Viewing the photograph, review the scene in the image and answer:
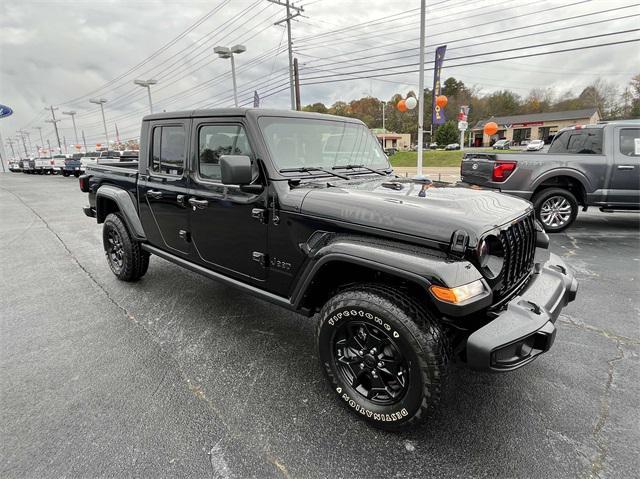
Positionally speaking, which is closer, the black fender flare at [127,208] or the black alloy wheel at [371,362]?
the black alloy wheel at [371,362]

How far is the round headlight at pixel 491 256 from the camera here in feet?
6.31

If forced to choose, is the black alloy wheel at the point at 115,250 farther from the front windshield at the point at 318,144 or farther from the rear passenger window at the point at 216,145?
the front windshield at the point at 318,144

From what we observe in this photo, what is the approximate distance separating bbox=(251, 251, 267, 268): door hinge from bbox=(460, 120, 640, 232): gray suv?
556cm

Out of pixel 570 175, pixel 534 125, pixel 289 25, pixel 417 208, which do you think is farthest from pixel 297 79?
pixel 534 125

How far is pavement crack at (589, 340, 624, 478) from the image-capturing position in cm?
190

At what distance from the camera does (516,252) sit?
2.22 meters

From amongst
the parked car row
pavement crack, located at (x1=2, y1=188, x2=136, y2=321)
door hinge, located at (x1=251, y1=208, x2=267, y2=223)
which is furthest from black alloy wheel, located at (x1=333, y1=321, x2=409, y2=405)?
the parked car row

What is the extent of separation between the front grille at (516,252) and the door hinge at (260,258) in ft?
5.05

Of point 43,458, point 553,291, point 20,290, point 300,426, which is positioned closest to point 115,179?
point 20,290

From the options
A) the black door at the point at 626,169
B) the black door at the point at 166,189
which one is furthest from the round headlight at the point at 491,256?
the black door at the point at 626,169

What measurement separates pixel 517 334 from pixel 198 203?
248 centimetres

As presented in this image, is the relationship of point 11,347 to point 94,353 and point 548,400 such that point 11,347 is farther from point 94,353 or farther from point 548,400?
point 548,400

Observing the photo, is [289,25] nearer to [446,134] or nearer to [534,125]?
[446,134]

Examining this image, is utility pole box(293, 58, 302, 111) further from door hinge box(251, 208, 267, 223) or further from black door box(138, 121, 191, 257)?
door hinge box(251, 208, 267, 223)
